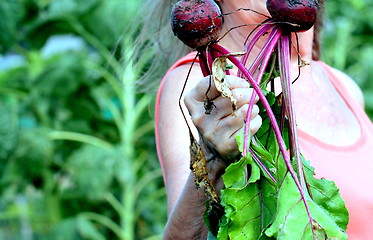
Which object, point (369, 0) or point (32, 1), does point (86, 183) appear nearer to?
point (32, 1)

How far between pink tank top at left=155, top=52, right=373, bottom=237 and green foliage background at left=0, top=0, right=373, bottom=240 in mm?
1939

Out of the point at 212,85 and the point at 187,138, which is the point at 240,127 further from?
the point at 187,138

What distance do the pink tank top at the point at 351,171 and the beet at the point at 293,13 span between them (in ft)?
1.03

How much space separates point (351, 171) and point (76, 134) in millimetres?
2293

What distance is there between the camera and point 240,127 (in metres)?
0.81

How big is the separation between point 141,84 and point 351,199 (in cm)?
57

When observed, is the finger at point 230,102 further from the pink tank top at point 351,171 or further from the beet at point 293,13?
the pink tank top at point 351,171

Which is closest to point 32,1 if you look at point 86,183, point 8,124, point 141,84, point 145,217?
point 8,124

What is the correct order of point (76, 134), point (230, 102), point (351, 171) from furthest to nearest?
1. point (76, 134)
2. point (351, 171)
3. point (230, 102)

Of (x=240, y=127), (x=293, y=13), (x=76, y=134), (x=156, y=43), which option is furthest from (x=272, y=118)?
(x=76, y=134)

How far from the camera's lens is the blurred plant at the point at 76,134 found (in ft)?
10.2

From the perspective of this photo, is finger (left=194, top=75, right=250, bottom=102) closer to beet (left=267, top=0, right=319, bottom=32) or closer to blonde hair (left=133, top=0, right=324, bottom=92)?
beet (left=267, top=0, right=319, bottom=32)

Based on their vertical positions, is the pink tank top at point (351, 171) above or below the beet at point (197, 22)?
below

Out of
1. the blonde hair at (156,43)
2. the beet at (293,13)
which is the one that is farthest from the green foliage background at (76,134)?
the beet at (293,13)
